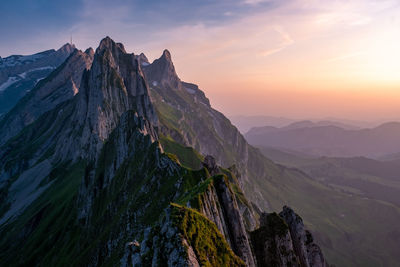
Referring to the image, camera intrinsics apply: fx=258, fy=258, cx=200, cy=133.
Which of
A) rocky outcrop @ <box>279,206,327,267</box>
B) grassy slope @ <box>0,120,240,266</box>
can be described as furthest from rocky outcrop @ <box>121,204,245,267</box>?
rocky outcrop @ <box>279,206,327,267</box>

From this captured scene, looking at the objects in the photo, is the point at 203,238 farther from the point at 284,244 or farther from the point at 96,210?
the point at 96,210

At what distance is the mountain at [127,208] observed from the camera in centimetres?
2744

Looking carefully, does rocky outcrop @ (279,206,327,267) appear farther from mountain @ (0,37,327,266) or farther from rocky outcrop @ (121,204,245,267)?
rocky outcrop @ (121,204,245,267)

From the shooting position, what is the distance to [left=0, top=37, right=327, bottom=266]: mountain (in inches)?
1080

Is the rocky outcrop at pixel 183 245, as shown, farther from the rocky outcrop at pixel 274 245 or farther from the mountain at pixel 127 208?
the rocky outcrop at pixel 274 245

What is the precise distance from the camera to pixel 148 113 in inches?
7436

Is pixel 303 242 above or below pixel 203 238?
below

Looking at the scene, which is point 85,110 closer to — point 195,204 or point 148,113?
point 148,113

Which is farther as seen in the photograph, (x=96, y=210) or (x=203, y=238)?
(x=96, y=210)

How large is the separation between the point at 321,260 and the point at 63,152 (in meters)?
183

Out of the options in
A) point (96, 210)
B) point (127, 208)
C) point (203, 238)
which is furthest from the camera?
point (96, 210)

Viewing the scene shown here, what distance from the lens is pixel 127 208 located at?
65.0 m

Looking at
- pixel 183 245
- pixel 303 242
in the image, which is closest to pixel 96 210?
pixel 303 242

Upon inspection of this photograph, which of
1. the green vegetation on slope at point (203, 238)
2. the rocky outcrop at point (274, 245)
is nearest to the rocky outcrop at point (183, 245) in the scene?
the green vegetation on slope at point (203, 238)
